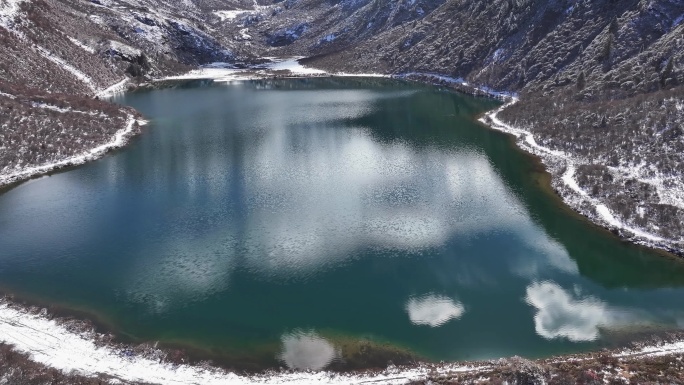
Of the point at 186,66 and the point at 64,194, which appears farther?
the point at 186,66

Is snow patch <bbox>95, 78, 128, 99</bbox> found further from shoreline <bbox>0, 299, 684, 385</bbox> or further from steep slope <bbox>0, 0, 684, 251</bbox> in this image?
shoreline <bbox>0, 299, 684, 385</bbox>

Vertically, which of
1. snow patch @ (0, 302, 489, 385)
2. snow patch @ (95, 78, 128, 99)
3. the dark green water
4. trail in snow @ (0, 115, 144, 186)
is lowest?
snow patch @ (0, 302, 489, 385)

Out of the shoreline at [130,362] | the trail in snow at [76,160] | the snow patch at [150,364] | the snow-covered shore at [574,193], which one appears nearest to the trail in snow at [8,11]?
the trail in snow at [76,160]

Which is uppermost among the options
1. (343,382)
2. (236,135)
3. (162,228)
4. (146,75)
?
(146,75)

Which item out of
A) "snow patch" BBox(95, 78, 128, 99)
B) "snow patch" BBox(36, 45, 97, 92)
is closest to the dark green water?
"snow patch" BBox(95, 78, 128, 99)

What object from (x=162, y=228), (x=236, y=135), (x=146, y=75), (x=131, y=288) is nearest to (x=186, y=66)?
(x=146, y=75)

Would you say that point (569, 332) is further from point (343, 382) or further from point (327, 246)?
point (327, 246)

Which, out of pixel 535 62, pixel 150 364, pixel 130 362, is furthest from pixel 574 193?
pixel 535 62

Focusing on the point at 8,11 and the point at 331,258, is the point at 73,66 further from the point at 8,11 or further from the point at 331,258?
the point at 331,258
